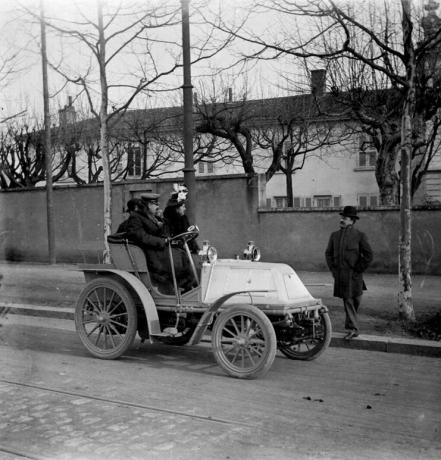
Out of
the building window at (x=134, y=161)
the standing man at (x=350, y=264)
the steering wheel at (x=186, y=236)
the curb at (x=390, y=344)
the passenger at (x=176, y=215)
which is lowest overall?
the curb at (x=390, y=344)

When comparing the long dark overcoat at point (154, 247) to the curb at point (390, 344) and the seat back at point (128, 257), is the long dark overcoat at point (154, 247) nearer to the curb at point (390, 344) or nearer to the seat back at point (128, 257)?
the seat back at point (128, 257)

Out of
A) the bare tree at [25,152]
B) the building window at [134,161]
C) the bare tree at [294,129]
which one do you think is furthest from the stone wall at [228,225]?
the building window at [134,161]

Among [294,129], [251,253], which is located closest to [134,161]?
[294,129]

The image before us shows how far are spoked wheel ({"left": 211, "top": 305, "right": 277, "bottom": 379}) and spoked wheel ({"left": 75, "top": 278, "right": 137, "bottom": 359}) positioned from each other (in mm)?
1125

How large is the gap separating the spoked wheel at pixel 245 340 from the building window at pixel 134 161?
27863 mm

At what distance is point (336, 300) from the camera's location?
10977 millimetres

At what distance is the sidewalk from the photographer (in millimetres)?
7902

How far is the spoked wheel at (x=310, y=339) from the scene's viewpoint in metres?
6.73

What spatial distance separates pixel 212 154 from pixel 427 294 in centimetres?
2165

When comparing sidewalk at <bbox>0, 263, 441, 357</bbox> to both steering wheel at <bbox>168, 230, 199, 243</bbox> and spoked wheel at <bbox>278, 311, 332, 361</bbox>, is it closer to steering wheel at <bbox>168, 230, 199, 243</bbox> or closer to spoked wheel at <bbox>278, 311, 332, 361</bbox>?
spoked wheel at <bbox>278, 311, 332, 361</bbox>

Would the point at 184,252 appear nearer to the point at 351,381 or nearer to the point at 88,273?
the point at 88,273

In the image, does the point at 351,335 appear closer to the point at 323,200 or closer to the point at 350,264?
the point at 350,264

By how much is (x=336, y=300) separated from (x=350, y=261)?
2.87 m

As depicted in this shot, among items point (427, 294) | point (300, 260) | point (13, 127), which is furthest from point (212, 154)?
point (427, 294)
